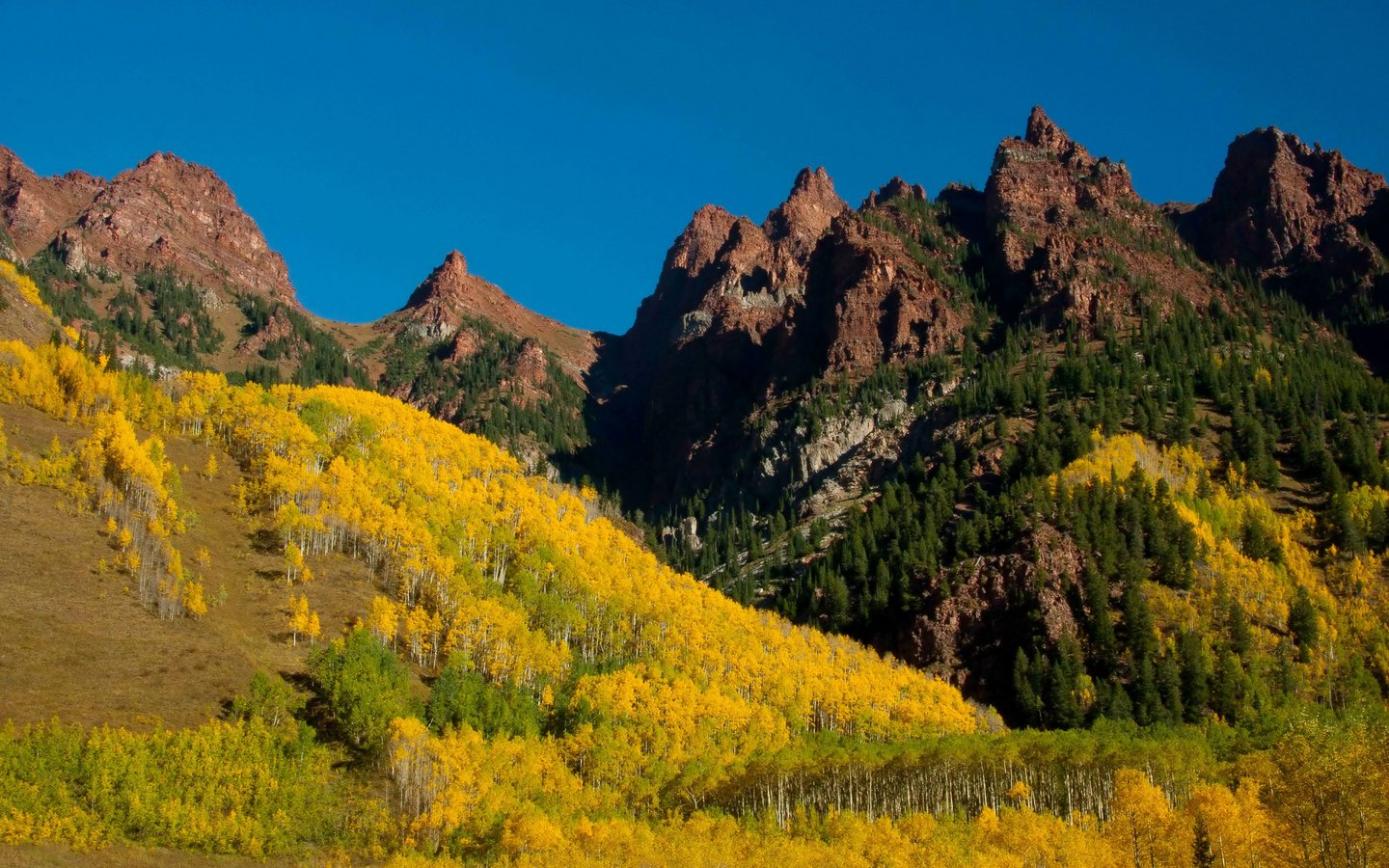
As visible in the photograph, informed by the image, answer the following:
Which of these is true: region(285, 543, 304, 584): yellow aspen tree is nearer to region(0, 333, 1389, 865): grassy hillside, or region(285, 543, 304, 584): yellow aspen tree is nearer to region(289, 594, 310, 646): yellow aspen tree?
region(0, 333, 1389, 865): grassy hillside

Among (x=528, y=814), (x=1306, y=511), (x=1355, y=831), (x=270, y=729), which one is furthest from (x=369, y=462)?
(x=1306, y=511)

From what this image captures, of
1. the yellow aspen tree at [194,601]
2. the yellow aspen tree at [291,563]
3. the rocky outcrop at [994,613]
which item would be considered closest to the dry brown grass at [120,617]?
the yellow aspen tree at [194,601]

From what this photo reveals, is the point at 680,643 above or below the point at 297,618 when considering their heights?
above

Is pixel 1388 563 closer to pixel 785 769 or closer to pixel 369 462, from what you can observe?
pixel 785 769

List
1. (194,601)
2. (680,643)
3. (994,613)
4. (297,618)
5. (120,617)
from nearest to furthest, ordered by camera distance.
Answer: (120,617), (194,601), (297,618), (680,643), (994,613)

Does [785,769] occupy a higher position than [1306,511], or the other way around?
[1306,511]

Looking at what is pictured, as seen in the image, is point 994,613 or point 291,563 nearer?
point 291,563

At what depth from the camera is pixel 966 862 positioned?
216 ft

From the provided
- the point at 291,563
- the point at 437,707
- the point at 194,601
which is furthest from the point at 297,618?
the point at 437,707

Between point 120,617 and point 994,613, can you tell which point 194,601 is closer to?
point 120,617

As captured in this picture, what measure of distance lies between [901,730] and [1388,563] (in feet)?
238

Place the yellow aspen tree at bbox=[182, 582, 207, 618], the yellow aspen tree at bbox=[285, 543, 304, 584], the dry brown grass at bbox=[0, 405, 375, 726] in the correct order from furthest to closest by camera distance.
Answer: the yellow aspen tree at bbox=[285, 543, 304, 584]
the yellow aspen tree at bbox=[182, 582, 207, 618]
the dry brown grass at bbox=[0, 405, 375, 726]

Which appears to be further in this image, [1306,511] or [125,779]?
[1306,511]

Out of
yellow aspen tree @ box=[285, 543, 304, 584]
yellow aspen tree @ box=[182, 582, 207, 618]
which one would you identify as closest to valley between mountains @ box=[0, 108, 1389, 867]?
yellow aspen tree @ box=[182, 582, 207, 618]
